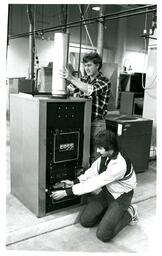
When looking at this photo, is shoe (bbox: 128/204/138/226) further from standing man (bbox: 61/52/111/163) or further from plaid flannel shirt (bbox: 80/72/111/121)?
plaid flannel shirt (bbox: 80/72/111/121)

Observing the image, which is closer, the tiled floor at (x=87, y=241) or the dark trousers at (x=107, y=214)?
the tiled floor at (x=87, y=241)

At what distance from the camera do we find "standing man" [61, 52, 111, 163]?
2209mm

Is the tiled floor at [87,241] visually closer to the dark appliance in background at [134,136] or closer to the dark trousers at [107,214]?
the dark trousers at [107,214]

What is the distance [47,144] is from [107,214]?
67 cm

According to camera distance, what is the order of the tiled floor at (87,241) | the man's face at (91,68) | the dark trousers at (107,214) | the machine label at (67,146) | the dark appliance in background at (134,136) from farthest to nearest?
the dark appliance in background at (134,136) → the man's face at (91,68) → the machine label at (67,146) → the dark trousers at (107,214) → the tiled floor at (87,241)

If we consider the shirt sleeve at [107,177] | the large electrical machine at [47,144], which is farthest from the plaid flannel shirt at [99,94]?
the shirt sleeve at [107,177]

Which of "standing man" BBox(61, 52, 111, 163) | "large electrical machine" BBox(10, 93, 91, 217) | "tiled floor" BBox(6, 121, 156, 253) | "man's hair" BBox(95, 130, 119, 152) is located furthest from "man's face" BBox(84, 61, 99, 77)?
"tiled floor" BBox(6, 121, 156, 253)

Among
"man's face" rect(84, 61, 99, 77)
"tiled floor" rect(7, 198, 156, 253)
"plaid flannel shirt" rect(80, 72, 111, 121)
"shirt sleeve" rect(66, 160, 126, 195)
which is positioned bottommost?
"tiled floor" rect(7, 198, 156, 253)

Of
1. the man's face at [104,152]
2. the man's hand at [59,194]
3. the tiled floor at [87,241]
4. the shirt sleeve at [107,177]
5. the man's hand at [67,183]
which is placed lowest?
the tiled floor at [87,241]

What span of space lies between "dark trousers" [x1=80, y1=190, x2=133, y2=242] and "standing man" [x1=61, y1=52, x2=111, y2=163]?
1.42 feet

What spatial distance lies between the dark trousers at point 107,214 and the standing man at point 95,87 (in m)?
0.43

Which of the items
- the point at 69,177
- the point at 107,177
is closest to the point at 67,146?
the point at 69,177

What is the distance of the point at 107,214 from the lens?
2.07 metres

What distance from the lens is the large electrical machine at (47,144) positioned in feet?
6.66
